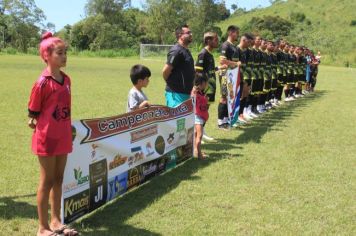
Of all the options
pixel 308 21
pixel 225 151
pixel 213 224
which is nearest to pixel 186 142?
pixel 225 151

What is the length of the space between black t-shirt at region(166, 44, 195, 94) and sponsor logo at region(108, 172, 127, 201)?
261 centimetres

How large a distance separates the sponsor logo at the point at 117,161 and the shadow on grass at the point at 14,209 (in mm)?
949

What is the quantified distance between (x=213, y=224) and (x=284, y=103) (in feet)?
40.3

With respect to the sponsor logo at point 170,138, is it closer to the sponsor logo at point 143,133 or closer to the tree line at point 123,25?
the sponsor logo at point 143,133

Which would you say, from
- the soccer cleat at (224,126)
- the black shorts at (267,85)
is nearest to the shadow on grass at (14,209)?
the soccer cleat at (224,126)

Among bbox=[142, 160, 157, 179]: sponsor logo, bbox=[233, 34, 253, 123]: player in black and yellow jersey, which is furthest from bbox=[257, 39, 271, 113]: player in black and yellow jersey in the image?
bbox=[142, 160, 157, 179]: sponsor logo

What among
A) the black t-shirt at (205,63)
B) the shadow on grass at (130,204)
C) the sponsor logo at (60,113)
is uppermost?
the black t-shirt at (205,63)

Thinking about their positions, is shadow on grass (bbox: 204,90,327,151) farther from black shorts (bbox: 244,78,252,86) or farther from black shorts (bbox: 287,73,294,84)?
black shorts (bbox: 244,78,252,86)

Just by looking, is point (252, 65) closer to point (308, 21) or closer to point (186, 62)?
point (186, 62)

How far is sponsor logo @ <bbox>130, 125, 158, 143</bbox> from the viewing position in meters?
5.89

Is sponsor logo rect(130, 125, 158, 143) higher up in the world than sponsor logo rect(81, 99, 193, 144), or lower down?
lower down

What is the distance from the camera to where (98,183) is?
5141 mm

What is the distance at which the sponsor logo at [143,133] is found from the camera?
5.89 meters

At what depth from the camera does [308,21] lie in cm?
9894
